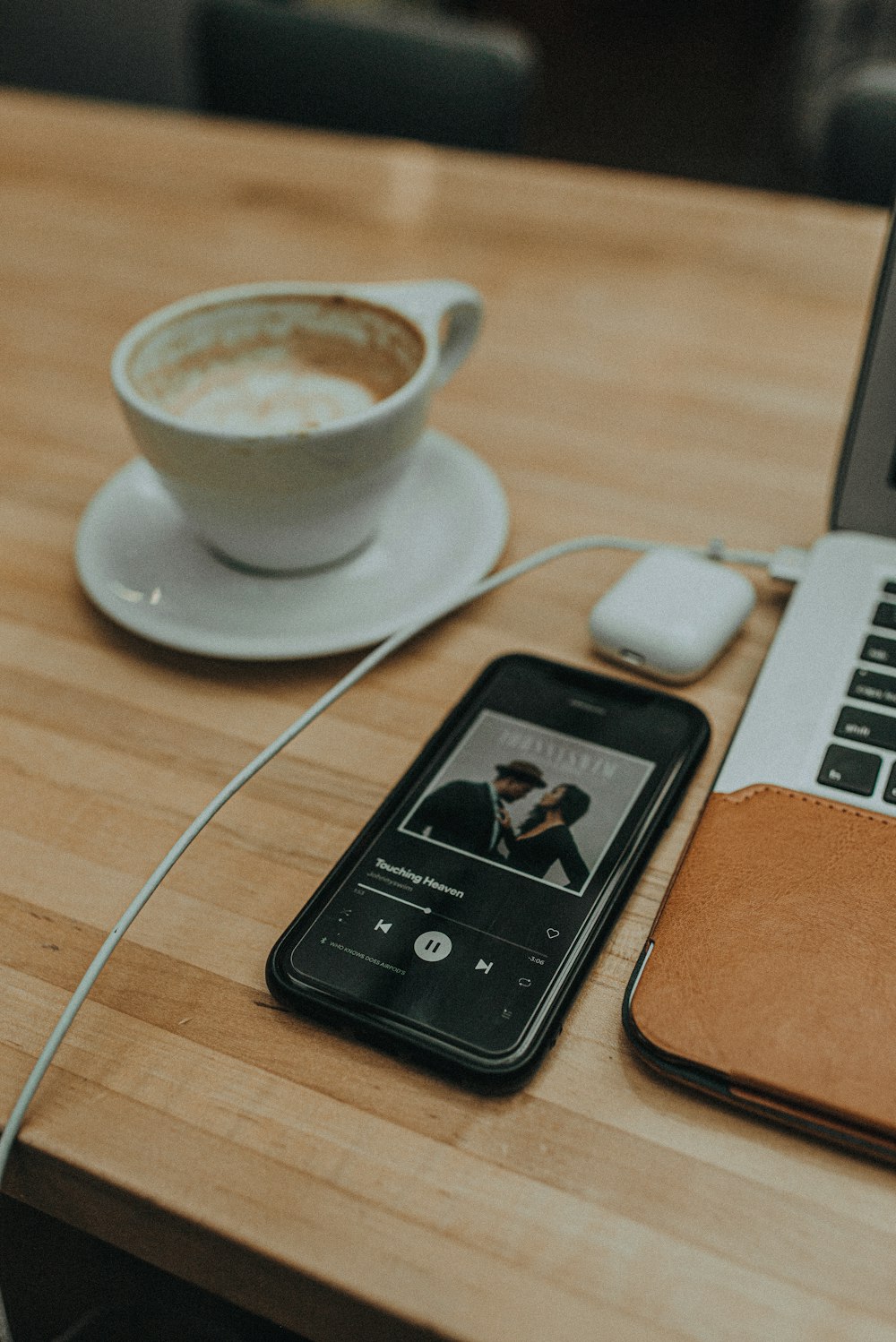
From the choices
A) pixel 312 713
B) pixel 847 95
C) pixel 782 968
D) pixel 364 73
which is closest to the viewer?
pixel 782 968

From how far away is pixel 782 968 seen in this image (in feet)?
1.01

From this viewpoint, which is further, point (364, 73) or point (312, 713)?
point (364, 73)

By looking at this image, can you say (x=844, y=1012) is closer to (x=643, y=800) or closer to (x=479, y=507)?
(x=643, y=800)

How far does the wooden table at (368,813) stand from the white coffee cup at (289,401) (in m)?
0.07

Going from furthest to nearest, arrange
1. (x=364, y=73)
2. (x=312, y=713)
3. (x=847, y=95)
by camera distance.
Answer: (x=364, y=73) < (x=847, y=95) < (x=312, y=713)

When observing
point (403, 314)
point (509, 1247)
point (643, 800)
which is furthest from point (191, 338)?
point (509, 1247)

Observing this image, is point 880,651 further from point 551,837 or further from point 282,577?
point 282,577

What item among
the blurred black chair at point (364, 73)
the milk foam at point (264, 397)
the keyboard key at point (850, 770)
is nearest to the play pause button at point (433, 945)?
the keyboard key at point (850, 770)

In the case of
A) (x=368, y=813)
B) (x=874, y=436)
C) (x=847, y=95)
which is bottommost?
(x=368, y=813)

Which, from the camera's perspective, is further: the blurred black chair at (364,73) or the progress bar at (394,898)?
the blurred black chair at (364,73)

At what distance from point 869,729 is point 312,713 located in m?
0.22

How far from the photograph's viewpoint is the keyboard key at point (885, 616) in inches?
16.3

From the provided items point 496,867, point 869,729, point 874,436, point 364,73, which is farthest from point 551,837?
point 364,73

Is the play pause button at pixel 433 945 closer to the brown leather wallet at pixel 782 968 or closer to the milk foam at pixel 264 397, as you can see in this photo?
the brown leather wallet at pixel 782 968
